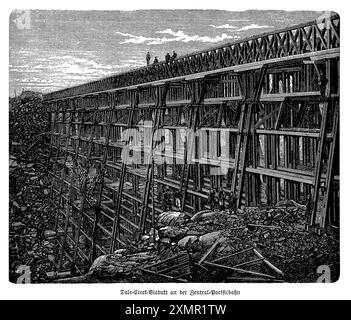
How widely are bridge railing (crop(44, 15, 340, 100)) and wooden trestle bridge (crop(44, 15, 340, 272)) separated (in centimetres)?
Answer: 2

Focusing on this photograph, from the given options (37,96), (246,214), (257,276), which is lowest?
(257,276)

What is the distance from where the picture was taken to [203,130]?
795 cm

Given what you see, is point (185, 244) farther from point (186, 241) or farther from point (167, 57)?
point (167, 57)

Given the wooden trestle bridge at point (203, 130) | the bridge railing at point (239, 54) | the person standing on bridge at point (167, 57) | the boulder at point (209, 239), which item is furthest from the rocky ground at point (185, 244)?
the person standing on bridge at point (167, 57)

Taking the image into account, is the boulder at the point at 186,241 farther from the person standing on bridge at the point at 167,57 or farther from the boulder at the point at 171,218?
the person standing on bridge at the point at 167,57

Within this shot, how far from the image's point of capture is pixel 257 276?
24.9 ft

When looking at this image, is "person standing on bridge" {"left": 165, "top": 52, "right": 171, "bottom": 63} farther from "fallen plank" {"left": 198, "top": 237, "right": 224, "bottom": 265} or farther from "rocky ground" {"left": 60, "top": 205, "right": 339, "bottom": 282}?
"fallen plank" {"left": 198, "top": 237, "right": 224, "bottom": 265}

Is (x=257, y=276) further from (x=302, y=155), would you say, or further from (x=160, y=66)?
(x=160, y=66)

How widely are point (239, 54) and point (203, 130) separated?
1.26 metres

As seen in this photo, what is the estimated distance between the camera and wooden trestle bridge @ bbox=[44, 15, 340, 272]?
719 cm

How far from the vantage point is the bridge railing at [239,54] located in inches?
282

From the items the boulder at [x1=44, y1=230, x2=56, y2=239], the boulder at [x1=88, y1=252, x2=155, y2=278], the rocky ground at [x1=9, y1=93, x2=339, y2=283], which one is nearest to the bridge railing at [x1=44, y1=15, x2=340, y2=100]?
the rocky ground at [x1=9, y1=93, x2=339, y2=283]
